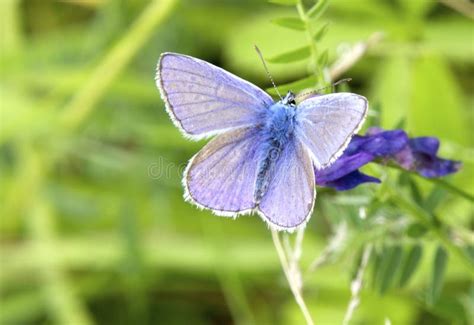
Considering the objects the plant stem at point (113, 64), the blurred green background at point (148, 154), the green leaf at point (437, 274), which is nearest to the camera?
the green leaf at point (437, 274)

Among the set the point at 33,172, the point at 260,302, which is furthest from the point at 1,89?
the point at 260,302

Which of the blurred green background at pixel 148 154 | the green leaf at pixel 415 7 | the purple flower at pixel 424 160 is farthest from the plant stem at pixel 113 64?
the purple flower at pixel 424 160

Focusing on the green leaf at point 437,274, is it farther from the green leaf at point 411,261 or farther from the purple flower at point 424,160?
the purple flower at point 424,160

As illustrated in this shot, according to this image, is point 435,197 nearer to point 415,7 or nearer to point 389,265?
point 389,265

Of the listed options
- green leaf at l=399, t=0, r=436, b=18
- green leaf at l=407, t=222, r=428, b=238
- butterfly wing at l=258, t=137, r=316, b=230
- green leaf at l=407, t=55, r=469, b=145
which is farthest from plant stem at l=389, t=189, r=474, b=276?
green leaf at l=399, t=0, r=436, b=18

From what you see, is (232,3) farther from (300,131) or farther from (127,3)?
(300,131)

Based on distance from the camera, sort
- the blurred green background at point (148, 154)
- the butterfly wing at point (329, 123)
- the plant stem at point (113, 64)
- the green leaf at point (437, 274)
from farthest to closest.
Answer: the blurred green background at point (148, 154) < the plant stem at point (113, 64) < the green leaf at point (437, 274) < the butterfly wing at point (329, 123)
